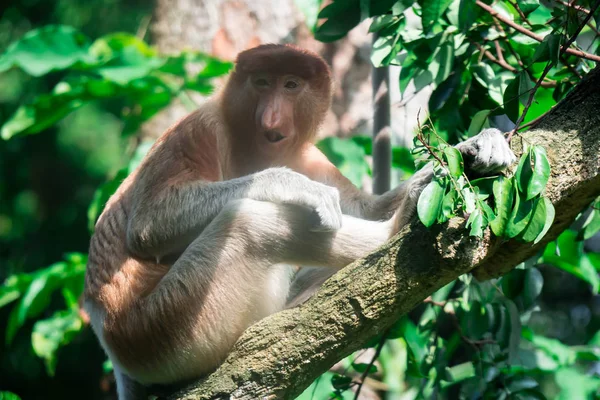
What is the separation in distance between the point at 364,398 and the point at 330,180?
6.85 feet

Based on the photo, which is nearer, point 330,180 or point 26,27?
point 330,180

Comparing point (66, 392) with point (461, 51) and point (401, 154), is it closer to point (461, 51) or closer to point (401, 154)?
Result: point (401, 154)

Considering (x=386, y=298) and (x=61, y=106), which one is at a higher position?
(x=386, y=298)

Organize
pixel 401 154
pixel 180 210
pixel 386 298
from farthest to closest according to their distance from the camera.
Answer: pixel 401 154
pixel 180 210
pixel 386 298

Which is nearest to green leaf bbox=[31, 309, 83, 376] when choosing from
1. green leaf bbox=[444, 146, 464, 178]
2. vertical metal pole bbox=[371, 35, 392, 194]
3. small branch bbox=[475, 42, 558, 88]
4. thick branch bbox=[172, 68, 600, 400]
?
vertical metal pole bbox=[371, 35, 392, 194]

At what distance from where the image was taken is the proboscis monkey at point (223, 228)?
2.70m

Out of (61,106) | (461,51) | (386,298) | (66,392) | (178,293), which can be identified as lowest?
(66,392)

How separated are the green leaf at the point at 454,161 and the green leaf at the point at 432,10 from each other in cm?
73

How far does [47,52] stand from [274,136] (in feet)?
7.48

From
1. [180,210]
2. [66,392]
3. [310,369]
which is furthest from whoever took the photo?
[66,392]

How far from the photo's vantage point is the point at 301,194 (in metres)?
2.74

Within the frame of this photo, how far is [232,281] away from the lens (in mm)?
2734

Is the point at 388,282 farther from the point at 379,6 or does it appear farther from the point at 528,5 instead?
the point at 528,5

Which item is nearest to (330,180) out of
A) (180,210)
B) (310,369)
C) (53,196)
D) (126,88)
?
(180,210)
